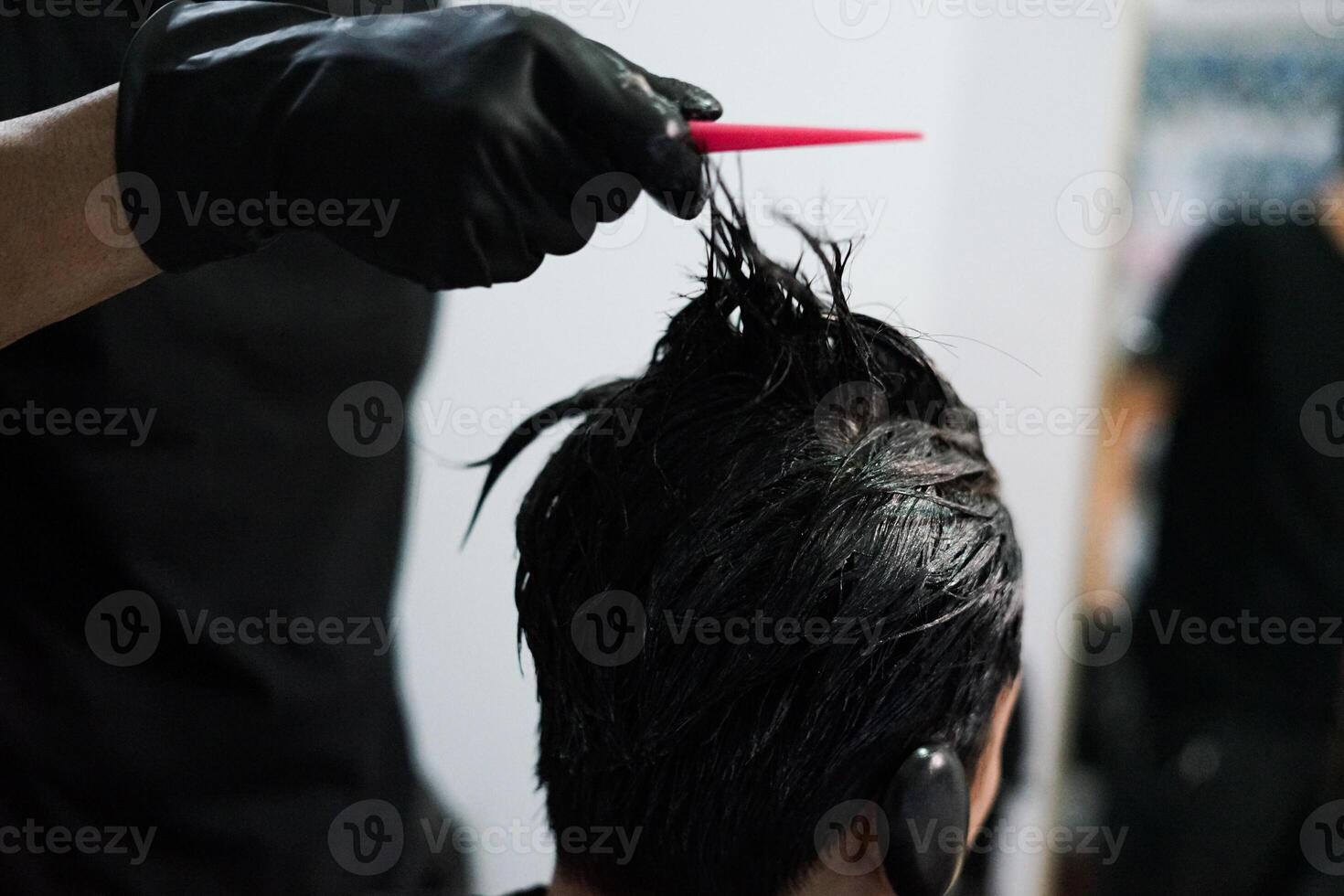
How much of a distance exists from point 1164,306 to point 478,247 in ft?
5.70

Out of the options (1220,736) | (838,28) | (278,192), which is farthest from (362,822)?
(1220,736)

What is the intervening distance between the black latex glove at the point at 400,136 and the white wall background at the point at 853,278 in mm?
193

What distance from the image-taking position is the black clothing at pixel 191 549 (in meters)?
0.85
